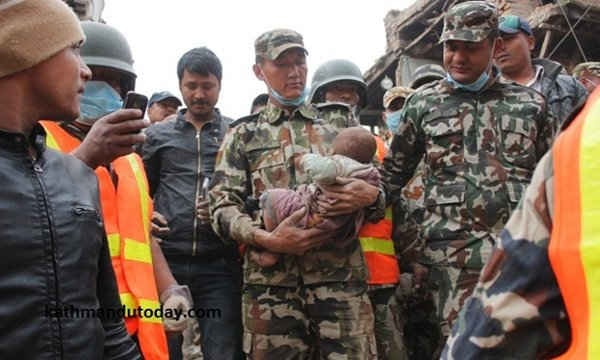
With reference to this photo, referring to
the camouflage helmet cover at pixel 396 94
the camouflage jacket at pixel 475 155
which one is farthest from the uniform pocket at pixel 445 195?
the camouflage helmet cover at pixel 396 94

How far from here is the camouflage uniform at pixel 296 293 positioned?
305cm

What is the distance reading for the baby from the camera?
9.73ft

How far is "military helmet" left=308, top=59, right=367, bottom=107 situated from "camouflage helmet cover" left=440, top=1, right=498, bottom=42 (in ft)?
4.62

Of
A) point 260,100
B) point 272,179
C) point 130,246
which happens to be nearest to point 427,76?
point 260,100

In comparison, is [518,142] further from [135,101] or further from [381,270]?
[135,101]

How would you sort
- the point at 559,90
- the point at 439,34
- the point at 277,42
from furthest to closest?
the point at 439,34, the point at 559,90, the point at 277,42

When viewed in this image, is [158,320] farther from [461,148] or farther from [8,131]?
[461,148]

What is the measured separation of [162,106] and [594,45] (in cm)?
568

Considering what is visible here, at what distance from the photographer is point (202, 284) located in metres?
3.54

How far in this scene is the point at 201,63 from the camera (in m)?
3.92

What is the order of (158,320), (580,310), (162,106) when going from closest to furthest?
1. (580,310)
2. (158,320)
3. (162,106)

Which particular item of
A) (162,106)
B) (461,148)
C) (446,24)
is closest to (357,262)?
(461,148)

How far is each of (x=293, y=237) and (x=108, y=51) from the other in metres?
1.22

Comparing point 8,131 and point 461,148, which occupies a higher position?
point 8,131
